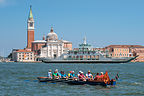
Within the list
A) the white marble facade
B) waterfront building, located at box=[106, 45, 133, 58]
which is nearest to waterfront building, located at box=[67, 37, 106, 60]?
the white marble facade

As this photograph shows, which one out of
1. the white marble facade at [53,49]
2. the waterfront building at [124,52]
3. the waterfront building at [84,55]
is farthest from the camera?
the waterfront building at [124,52]

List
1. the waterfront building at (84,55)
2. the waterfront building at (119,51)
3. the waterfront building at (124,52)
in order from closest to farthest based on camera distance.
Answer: the waterfront building at (84,55), the waterfront building at (119,51), the waterfront building at (124,52)

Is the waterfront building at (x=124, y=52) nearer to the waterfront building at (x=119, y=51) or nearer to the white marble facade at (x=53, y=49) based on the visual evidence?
the waterfront building at (x=119, y=51)

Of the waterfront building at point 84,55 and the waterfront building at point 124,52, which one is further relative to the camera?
the waterfront building at point 124,52

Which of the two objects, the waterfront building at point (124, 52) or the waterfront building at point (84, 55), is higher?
the waterfront building at point (124, 52)

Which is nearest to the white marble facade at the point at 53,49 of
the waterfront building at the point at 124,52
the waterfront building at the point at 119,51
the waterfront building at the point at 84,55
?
the waterfront building at the point at 124,52

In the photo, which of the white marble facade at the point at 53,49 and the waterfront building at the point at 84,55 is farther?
the white marble facade at the point at 53,49

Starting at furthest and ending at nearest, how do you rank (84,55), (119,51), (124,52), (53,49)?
(124,52) < (119,51) < (53,49) < (84,55)

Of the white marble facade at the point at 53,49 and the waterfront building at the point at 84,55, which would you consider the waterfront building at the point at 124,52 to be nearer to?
the white marble facade at the point at 53,49

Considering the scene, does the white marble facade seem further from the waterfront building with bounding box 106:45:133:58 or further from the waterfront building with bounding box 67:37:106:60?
the waterfront building with bounding box 67:37:106:60

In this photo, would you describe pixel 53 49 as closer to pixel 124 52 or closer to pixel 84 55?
pixel 84 55

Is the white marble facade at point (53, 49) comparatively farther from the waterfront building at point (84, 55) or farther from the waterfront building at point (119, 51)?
the waterfront building at point (84, 55)

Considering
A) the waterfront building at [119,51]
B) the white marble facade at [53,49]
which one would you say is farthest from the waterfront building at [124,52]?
the white marble facade at [53,49]

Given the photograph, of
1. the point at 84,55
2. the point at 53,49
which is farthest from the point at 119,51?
the point at 84,55
